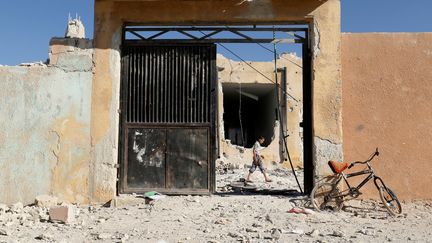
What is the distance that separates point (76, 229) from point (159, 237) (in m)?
1.14

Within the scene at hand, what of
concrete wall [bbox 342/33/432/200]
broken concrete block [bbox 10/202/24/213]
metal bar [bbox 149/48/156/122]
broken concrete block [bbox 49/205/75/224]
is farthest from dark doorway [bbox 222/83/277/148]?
broken concrete block [bbox 49/205/75/224]

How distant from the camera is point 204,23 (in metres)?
6.98

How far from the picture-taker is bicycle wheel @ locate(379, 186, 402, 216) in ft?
20.2

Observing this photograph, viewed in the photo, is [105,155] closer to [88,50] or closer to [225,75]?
[88,50]

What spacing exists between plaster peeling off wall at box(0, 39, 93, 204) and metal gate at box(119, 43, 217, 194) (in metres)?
0.63

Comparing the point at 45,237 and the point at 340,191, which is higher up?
the point at 340,191

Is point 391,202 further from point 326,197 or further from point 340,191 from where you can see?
point 326,197

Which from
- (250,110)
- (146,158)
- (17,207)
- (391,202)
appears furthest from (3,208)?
(250,110)

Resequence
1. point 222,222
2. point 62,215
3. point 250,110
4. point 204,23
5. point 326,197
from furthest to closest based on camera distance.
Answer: point 250,110 < point 204,23 < point 326,197 < point 62,215 < point 222,222

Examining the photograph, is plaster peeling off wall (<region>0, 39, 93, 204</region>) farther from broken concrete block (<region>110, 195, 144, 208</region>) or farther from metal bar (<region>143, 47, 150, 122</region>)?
metal bar (<region>143, 47, 150, 122</region>)

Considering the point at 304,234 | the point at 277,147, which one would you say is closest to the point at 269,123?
the point at 277,147

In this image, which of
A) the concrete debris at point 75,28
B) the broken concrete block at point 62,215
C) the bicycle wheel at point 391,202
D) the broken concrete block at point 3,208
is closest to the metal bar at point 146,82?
the broken concrete block at point 62,215

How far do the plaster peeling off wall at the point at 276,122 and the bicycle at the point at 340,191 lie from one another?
1035cm

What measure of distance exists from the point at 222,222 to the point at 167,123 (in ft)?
6.94
